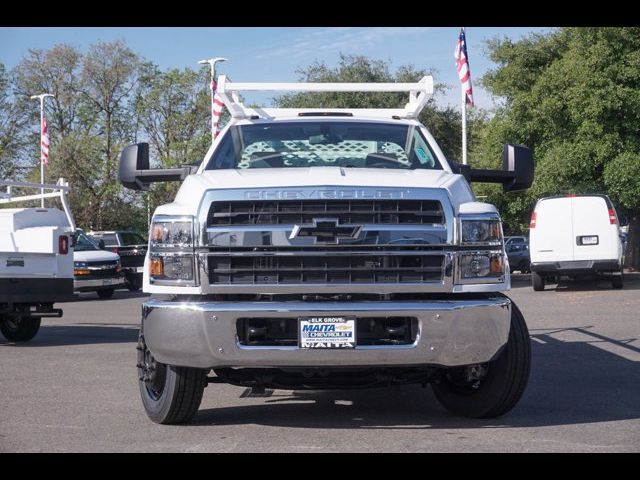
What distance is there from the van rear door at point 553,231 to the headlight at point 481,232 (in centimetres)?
1820

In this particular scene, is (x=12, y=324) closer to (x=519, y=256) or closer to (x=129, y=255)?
(x=129, y=255)

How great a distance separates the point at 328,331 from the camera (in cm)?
612

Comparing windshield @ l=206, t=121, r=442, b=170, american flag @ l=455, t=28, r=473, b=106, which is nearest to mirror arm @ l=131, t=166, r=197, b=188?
windshield @ l=206, t=121, r=442, b=170

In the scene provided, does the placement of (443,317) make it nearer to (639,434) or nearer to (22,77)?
(639,434)

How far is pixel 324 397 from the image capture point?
8.24 m

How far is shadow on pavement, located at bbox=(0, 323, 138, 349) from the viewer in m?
13.6

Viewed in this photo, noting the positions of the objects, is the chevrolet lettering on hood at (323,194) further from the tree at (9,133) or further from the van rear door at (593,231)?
the tree at (9,133)

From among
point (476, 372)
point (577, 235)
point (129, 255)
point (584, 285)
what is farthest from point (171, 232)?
point (129, 255)

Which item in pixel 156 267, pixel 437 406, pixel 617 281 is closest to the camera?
pixel 156 267

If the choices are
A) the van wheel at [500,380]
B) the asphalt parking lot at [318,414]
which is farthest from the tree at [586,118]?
the van wheel at [500,380]

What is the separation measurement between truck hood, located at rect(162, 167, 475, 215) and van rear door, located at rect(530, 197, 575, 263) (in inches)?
701

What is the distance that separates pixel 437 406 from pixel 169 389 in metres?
2.16
